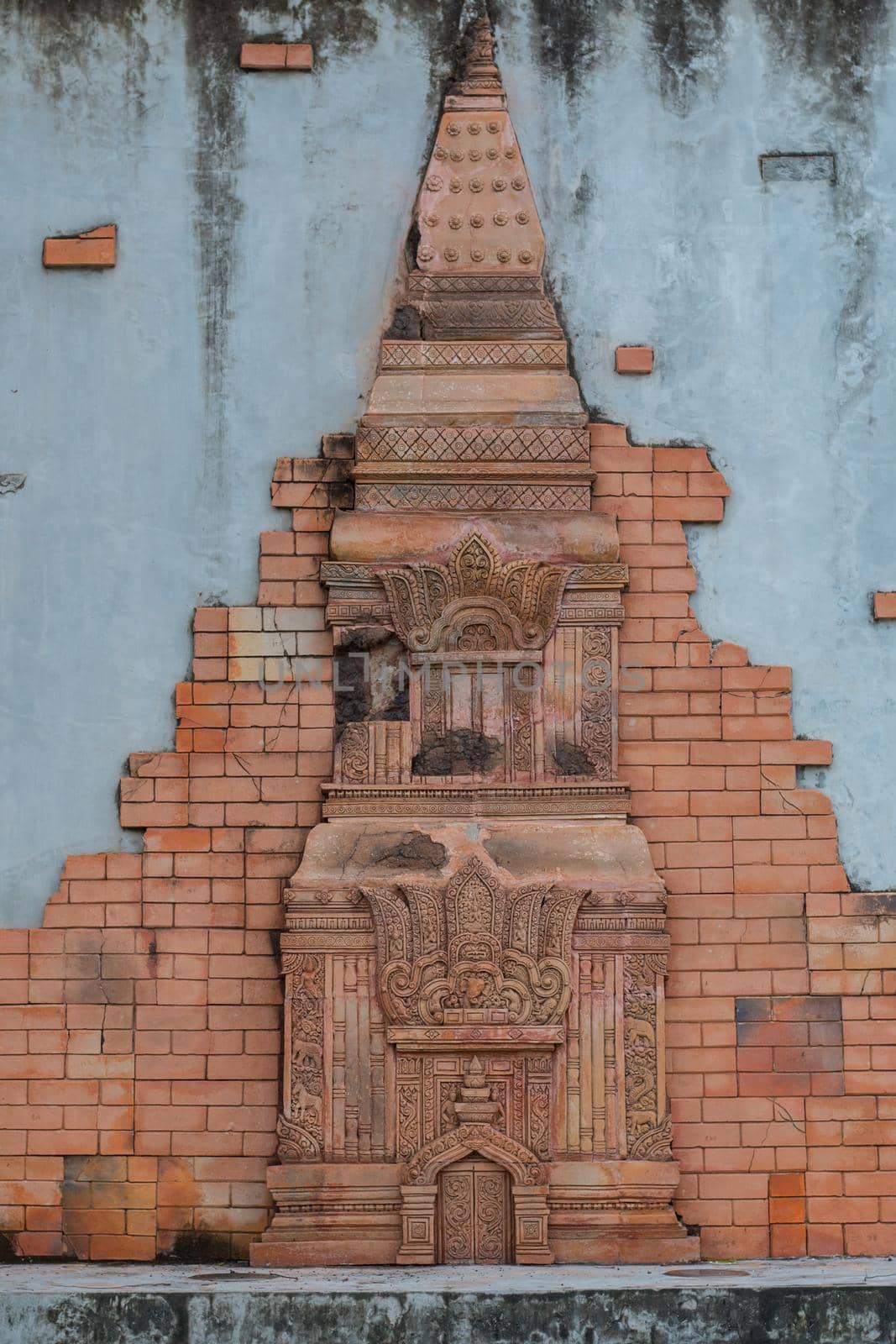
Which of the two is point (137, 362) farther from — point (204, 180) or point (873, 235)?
point (873, 235)

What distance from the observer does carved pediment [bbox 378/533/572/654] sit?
8.66m

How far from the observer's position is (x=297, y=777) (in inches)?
343

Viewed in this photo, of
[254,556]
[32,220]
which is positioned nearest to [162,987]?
[254,556]

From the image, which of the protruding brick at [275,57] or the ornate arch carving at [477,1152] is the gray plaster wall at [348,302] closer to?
the protruding brick at [275,57]

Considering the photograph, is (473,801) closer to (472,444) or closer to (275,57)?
(472,444)

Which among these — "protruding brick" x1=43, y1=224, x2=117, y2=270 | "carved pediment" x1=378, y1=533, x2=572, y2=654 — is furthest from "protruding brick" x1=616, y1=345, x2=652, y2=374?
"protruding brick" x1=43, y1=224, x2=117, y2=270

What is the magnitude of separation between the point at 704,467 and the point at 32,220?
10.7 ft

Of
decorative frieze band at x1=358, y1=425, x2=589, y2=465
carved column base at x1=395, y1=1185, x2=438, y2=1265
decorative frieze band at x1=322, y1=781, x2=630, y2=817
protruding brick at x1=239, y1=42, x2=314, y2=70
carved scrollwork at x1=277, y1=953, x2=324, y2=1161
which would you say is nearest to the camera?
carved column base at x1=395, y1=1185, x2=438, y2=1265

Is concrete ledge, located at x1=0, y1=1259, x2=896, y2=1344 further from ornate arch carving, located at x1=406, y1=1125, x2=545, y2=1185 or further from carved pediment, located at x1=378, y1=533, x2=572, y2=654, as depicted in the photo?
carved pediment, located at x1=378, y1=533, x2=572, y2=654

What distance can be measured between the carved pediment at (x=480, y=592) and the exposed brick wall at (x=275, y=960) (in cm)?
38

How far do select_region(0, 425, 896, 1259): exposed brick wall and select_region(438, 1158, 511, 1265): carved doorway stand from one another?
766 mm

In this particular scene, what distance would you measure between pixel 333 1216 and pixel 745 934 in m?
2.11

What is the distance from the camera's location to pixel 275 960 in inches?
337

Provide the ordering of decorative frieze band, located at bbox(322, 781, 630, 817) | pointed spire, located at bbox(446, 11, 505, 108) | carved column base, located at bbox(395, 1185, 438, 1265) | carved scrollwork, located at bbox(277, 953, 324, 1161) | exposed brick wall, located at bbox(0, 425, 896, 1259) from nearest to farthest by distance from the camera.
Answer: carved column base, located at bbox(395, 1185, 438, 1265) → carved scrollwork, located at bbox(277, 953, 324, 1161) → exposed brick wall, located at bbox(0, 425, 896, 1259) → decorative frieze band, located at bbox(322, 781, 630, 817) → pointed spire, located at bbox(446, 11, 505, 108)
